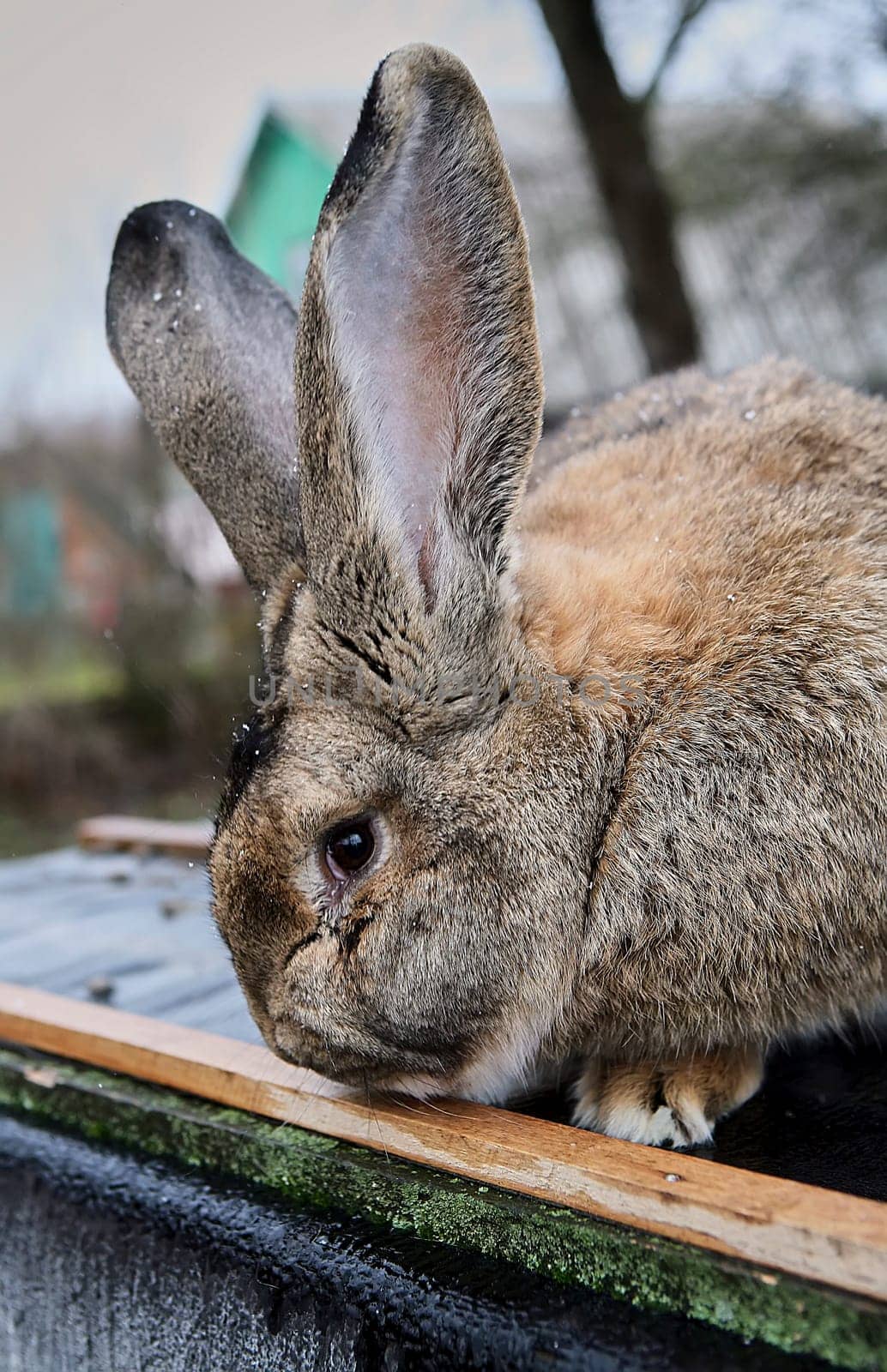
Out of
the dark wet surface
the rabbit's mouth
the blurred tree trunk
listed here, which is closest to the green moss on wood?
the rabbit's mouth

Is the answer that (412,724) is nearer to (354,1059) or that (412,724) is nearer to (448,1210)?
(354,1059)

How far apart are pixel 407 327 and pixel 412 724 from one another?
638 mm

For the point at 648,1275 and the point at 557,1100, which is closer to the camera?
the point at 648,1275

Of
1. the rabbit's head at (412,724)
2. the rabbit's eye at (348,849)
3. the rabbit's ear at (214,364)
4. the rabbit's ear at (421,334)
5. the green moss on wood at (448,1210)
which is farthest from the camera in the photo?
the rabbit's ear at (214,364)

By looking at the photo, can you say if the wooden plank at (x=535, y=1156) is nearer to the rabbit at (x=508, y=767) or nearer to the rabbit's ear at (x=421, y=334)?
the rabbit at (x=508, y=767)

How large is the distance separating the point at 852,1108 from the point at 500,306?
1.44m

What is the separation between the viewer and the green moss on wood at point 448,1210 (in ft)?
4.97

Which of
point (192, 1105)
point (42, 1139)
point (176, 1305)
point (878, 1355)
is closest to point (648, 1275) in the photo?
point (878, 1355)

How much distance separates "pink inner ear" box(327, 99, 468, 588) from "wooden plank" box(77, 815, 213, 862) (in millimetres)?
2759

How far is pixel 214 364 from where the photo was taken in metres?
2.56

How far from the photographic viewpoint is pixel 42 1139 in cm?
266

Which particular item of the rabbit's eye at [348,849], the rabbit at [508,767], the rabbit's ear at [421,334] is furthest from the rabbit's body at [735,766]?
the rabbit's eye at [348,849]

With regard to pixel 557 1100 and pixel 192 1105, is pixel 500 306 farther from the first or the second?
pixel 192 1105

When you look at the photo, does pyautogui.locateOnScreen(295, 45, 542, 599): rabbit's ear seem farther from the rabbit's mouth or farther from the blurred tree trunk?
the blurred tree trunk
